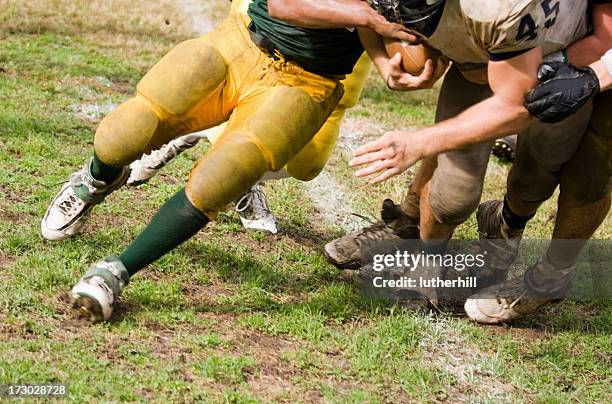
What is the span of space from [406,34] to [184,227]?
1.22 metres

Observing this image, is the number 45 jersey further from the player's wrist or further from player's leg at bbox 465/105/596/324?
player's leg at bbox 465/105/596/324

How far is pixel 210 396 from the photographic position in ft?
12.0

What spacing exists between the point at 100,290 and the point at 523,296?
209 centimetres

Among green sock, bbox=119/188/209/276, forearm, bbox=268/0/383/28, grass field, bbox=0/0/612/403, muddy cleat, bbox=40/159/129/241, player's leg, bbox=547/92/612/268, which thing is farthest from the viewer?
muddy cleat, bbox=40/159/129/241

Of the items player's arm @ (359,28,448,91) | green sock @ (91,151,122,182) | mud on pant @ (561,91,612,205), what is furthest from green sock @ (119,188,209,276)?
mud on pant @ (561,91,612,205)

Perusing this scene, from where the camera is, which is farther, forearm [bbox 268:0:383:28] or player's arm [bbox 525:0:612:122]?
forearm [bbox 268:0:383:28]

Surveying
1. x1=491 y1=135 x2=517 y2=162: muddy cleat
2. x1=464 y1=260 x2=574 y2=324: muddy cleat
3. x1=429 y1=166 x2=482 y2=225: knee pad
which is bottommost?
x1=491 y1=135 x2=517 y2=162: muddy cleat

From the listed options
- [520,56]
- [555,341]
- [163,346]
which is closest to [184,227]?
[163,346]

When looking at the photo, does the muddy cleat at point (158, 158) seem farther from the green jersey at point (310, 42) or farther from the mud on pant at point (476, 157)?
the mud on pant at point (476, 157)

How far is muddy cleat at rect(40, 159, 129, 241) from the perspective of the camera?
462 cm

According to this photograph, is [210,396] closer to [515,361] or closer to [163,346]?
[163,346]

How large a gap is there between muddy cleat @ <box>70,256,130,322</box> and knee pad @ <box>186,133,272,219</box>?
1.46 ft

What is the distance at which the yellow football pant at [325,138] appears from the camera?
194 inches

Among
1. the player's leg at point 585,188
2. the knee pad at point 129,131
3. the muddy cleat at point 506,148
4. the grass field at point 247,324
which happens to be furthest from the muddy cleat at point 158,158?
the muddy cleat at point 506,148
